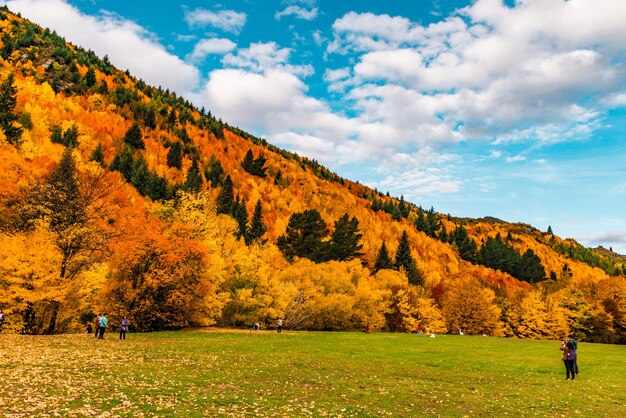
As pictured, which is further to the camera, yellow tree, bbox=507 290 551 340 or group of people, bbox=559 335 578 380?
yellow tree, bbox=507 290 551 340

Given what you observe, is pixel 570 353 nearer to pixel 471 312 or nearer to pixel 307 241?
pixel 471 312

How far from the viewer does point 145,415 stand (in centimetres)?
1341

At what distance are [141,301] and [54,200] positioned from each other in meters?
25.2

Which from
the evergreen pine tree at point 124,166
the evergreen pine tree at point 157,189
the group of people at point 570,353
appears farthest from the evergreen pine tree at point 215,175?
the group of people at point 570,353

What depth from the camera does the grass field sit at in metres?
15.1

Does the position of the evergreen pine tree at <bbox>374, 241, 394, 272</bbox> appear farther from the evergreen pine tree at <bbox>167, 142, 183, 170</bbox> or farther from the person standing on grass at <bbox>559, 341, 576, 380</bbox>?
the evergreen pine tree at <bbox>167, 142, 183, 170</bbox>

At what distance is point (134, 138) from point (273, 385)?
7508 inches

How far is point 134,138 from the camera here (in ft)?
616

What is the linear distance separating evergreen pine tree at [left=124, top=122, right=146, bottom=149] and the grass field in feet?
565

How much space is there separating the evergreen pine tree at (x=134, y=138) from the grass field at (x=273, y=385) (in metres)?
172

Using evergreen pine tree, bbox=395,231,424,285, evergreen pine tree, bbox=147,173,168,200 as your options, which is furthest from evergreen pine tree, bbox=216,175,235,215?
evergreen pine tree, bbox=395,231,424,285

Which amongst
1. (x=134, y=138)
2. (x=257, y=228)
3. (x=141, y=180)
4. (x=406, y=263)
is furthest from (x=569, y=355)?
(x=134, y=138)

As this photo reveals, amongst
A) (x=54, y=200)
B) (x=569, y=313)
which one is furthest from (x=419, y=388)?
(x=569, y=313)

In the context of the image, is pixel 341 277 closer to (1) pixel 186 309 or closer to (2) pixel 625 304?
(1) pixel 186 309
